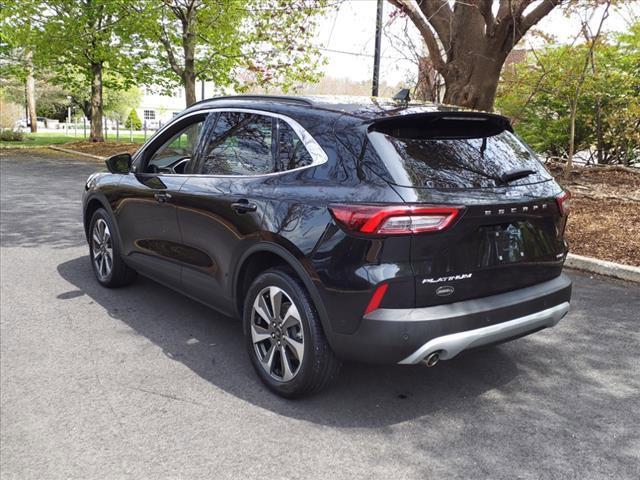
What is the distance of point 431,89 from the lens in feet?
34.3

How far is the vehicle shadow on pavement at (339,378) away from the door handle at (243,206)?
1.09 metres

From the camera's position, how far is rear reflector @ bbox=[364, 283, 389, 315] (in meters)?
3.03

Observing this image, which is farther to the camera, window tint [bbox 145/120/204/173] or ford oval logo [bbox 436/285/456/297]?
window tint [bbox 145/120/204/173]

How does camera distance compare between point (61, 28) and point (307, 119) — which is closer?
point (307, 119)

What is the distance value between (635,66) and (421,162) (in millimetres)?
10991

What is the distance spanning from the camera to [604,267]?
623 centimetres

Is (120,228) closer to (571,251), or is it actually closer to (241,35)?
(571,251)

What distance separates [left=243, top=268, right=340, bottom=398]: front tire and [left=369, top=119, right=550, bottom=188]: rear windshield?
0.90m

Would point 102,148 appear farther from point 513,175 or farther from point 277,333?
point 513,175

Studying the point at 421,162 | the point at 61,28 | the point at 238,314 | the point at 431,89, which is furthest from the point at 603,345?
the point at 61,28

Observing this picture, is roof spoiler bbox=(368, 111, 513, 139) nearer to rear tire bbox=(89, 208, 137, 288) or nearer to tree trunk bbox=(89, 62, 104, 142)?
rear tire bbox=(89, 208, 137, 288)

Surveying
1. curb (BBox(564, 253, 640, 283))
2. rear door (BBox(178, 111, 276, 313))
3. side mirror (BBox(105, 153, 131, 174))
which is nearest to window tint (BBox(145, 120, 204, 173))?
rear door (BBox(178, 111, 276, 313))

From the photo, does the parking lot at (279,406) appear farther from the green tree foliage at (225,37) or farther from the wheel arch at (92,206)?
the green tree foliage at (225,37)

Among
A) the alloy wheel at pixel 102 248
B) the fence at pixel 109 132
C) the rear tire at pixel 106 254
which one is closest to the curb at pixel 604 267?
the rear tire at pixel 106 254
